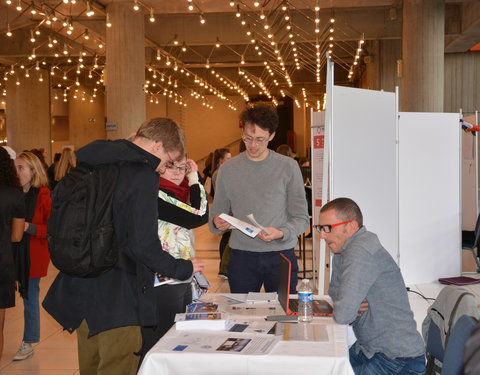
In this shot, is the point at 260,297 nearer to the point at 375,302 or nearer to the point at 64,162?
the point at 375,302

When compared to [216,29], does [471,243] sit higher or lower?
lower

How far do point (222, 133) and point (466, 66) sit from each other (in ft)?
42.2

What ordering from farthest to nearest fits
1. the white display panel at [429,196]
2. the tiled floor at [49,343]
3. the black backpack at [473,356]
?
the white display panel at [429,196] < the tiled floor at [49,343] < the black backpack at [473,356]

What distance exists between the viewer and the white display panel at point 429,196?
7.12 m

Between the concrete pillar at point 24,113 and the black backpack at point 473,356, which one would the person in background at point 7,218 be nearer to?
the black backpack at point 473,356

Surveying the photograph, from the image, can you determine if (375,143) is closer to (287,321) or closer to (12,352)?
(287,321)

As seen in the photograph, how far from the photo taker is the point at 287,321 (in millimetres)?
2508

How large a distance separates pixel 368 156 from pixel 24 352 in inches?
130

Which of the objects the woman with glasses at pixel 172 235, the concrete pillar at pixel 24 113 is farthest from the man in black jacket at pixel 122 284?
the concrete pillar at pixel 24 113

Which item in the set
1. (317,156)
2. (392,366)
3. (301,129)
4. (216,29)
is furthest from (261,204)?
(301,129)

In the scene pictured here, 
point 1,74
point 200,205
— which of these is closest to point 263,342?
point 200,205

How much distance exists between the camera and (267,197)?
3305mm

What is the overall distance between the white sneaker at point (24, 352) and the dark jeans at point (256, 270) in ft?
6.80

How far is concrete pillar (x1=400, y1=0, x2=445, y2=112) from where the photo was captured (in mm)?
10656
